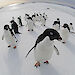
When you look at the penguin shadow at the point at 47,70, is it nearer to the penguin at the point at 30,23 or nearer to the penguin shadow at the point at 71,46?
the penguin shadow at the point at 71,46

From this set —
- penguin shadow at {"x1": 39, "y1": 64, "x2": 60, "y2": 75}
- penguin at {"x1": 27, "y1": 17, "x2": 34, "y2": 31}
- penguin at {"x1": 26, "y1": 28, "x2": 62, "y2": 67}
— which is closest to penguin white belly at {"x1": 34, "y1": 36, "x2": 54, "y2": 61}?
penguin at {"x1": 26, "y1": 28, "x2": 62, "y2": 67}

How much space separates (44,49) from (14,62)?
4.40 feet

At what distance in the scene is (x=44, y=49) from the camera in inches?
117

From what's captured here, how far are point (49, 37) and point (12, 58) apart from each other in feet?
5.82

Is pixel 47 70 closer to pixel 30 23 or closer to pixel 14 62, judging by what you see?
pixel 14 62

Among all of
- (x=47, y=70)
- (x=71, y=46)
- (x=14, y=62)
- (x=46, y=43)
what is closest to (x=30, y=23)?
(x=71, y=46)

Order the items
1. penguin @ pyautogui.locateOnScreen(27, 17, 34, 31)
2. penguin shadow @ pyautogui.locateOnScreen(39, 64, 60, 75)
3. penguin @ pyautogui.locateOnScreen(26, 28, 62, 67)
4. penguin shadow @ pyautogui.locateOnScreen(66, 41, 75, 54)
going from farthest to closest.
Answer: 1. penguin @ pyautogui.locateOnScreen(27, 17, 34, 31)
2. penguin shadow @ pyautogui.locateOnScreen(66, 41, 75, 54)
3. penguin shadow @ pyautogui.locateOnScreen(39, 64, 60, 75)
4. penguin @ pyautogui.locateOnScreen(26, 28, 62, 67)

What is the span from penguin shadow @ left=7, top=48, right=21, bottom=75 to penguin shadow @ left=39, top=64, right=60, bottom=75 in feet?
2.24

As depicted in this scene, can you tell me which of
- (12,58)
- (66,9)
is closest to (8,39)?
(12,58)

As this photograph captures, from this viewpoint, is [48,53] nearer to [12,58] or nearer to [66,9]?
[12,58]

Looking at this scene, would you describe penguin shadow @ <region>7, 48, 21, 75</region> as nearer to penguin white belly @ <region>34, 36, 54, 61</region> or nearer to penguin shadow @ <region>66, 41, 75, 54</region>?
penguin white belly @ <region>34, 36, 54, 61</region>

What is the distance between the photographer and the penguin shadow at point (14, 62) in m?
3.43

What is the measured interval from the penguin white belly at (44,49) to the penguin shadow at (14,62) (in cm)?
81

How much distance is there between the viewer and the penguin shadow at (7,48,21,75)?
11.3 feet
